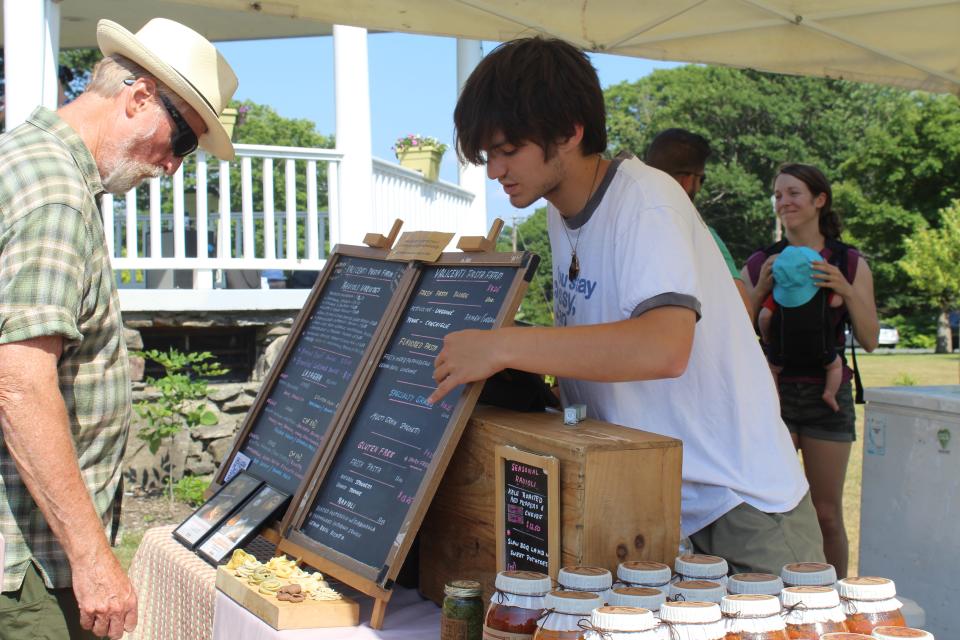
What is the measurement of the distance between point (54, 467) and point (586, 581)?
1126 mm

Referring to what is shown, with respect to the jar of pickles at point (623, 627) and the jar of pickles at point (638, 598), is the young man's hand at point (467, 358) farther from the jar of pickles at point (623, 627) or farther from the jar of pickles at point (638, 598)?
the jar of pickles at point (623, 627)

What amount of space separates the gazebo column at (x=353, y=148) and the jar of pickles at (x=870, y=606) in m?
7.27

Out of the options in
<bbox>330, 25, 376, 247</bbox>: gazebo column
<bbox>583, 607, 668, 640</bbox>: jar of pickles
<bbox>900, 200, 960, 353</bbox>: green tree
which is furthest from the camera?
<bbox>900, 200, 960, 353</bbox>: green tree

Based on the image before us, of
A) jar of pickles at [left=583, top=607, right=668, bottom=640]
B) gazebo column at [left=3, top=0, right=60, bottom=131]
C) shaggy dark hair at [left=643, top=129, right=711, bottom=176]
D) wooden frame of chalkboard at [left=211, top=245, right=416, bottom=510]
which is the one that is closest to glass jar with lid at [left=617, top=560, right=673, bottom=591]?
jar of pickles at [left=583, top=607, right=668, bottom=640]

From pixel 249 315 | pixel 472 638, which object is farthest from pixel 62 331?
pixel 249 315

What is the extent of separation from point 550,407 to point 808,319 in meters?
2.33

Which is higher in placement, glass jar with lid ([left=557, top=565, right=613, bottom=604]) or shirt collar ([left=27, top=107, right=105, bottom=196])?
shirt collar ([left=27, top=107, right=105, bottom=196])

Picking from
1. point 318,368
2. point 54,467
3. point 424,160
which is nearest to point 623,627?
point 54,467

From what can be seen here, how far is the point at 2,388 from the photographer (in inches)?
78.5

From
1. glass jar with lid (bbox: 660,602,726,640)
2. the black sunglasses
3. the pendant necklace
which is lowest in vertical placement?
glass jar with lid (bbox: 660,602,726,640)

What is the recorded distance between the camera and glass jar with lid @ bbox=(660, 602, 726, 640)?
1.34m

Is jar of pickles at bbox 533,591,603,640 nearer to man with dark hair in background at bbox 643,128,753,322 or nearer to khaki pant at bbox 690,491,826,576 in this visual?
khaki pant at bbox 690,491,826,576

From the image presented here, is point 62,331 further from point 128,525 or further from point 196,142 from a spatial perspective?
point 128,525

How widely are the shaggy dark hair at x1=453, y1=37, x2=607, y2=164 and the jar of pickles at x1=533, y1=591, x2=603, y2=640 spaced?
37.2 inches
